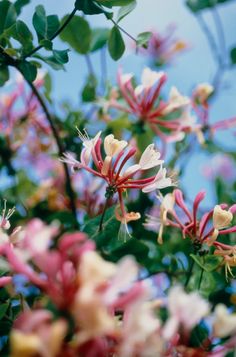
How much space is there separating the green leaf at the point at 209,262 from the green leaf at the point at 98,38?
722 mm

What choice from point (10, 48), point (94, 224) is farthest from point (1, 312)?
point (10, 48)

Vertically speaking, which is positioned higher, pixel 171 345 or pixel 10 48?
pixel 10 48

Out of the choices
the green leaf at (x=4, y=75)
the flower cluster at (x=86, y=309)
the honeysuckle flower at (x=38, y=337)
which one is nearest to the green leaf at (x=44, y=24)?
the green leaf at (x=4, y=75)

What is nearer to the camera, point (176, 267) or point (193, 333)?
point (193, 333)

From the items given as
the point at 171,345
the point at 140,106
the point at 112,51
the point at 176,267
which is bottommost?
the point at 176,267

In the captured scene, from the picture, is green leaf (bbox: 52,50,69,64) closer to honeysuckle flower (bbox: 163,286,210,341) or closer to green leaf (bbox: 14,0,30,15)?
green leaf (bbox: 14,0,30,15)

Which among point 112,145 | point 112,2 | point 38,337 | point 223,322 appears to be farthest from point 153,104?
point 38,337

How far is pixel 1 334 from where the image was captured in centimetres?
99

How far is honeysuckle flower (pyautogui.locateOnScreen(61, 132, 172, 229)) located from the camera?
1057mm

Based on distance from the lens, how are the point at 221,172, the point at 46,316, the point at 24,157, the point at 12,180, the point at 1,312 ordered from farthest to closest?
the point at 221,172 < the point at 24,157 < the point at 12,180 < the point at 1,312 < the point at 46,316

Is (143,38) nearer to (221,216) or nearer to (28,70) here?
(28,70)

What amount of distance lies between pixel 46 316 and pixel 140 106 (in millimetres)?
1058

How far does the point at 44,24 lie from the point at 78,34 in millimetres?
324

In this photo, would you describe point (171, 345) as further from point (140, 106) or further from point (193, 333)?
point (140, 106)
